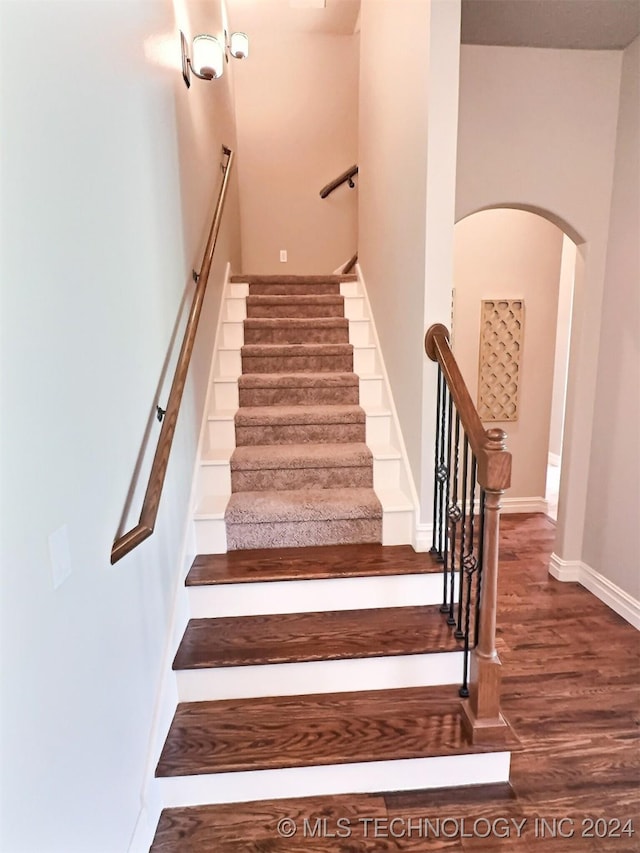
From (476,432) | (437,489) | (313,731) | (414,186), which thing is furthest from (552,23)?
(313,731)

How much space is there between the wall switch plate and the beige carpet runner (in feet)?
4.00

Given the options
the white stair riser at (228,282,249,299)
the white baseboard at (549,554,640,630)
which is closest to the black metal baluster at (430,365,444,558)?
the white baseboard at (549,554,640,630)

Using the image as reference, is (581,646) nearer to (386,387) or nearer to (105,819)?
(386,387)

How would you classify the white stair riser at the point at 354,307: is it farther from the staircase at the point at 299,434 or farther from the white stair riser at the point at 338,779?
the white stair riser at the point at 338,779

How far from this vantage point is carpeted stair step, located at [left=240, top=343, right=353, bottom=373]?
3062 millimetres

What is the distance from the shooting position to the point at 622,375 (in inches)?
101

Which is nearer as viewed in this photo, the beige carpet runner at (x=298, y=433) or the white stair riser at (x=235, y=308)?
the beige carpet runner at (x=298, y=433)

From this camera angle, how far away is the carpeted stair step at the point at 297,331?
3.28m

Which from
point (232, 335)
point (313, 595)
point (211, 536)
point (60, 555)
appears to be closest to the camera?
point (60, 555)

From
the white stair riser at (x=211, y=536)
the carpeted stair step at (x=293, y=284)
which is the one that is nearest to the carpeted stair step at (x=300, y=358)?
the carpeted stair step at (x=293, y=284)

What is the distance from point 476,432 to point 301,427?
127 centimetres

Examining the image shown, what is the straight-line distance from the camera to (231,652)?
1.76m

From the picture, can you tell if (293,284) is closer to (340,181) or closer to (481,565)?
(340,181)

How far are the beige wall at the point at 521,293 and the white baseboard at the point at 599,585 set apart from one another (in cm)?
117
